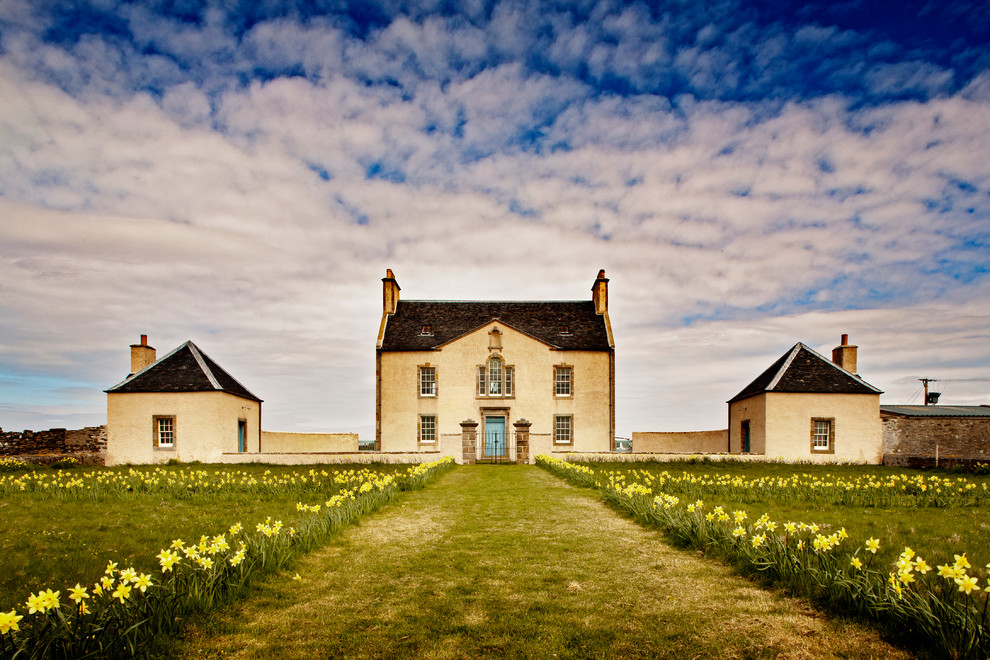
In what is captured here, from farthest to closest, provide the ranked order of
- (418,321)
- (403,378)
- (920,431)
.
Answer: (418,321)
(403,378)
(920,431)

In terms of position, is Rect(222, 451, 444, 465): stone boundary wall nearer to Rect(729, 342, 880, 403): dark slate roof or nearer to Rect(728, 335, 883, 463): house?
Rect(728, 335, 883, 463): house

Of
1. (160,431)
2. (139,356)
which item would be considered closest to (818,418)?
(160,431)

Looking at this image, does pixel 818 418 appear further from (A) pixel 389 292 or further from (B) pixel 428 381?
(A) pixel 389 292

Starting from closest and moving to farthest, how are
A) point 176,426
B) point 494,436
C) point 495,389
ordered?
point 176,426 → point 494,436 → point 495,389

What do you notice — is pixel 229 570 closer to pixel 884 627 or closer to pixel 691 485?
pixel 884 627

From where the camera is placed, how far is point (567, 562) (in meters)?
7.07

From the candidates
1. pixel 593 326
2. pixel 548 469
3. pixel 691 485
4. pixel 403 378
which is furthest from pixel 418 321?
pixel 691 485

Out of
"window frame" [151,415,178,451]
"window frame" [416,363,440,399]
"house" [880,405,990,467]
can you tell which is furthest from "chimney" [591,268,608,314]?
"window frame" [151,415,178,451]

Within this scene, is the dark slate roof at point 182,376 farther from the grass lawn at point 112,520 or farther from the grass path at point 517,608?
the grass path at point 517,608

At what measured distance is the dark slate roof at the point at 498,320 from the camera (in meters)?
32.2

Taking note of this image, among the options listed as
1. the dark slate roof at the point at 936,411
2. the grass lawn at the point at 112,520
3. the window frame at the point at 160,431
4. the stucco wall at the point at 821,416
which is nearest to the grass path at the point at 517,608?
the grass lawn at the point at 112,520

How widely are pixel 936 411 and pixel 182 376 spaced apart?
4070 cm

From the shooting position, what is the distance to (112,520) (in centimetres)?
1013

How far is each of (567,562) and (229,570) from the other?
3867 millimetres
